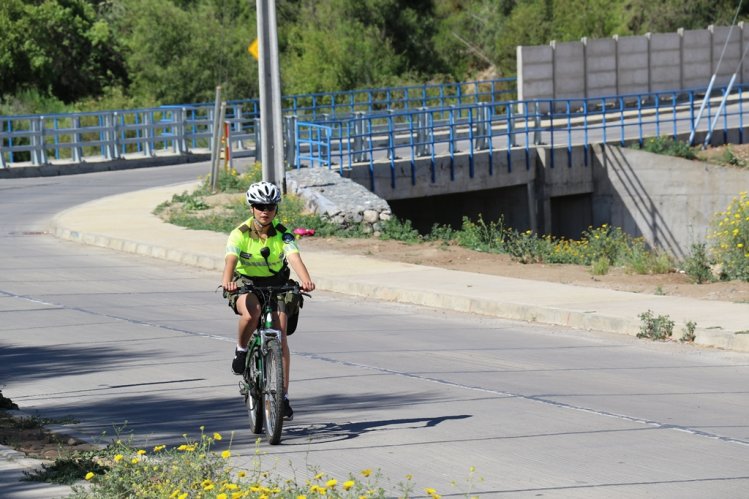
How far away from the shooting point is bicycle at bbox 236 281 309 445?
8.59 metres

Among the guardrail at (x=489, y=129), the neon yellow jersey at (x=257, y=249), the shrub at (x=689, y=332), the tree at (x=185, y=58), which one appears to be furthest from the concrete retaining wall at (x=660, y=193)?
the neon yellow jersey at (x=257, y=249)

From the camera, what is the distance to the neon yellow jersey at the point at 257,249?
29.4ft

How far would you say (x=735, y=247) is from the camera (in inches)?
760

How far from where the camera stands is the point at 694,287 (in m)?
17.2

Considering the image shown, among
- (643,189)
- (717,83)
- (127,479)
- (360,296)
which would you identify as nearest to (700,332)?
(360,296)

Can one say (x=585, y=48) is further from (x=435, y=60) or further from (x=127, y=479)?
(x=127, y=479)

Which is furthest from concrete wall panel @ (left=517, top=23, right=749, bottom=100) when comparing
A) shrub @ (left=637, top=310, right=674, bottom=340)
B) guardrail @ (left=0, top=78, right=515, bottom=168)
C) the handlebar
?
the handlebar

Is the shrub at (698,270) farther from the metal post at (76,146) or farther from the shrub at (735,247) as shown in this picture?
the metal post at (76,146)

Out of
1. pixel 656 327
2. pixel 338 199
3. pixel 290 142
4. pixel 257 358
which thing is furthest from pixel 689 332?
pixel 290 142

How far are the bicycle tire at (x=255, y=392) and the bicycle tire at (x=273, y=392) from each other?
0.17 ft

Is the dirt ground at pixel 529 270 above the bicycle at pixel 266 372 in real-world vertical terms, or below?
below

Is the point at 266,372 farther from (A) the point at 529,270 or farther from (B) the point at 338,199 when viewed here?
(B) the point at 338,199

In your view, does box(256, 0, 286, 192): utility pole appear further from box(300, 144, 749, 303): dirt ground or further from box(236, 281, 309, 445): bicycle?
box(236, 281, 309, 445): bicycle

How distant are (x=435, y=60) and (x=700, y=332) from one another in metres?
51.6
